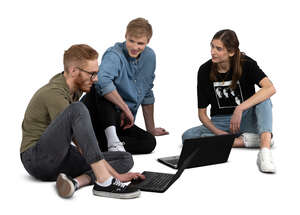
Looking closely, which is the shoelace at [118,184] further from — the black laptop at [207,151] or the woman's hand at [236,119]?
the woman's hand at [236,119]

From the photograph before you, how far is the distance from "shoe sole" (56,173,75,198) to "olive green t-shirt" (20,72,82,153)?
34 cm

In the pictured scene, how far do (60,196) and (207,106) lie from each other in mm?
1914

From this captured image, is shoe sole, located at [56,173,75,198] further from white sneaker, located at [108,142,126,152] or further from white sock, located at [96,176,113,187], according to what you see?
white sneaker, located at [108,142,126,152]

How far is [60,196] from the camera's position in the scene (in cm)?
296

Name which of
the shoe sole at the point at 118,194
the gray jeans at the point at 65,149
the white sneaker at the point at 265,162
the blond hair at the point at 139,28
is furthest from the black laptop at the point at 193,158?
the blond hair at the point at 139,28

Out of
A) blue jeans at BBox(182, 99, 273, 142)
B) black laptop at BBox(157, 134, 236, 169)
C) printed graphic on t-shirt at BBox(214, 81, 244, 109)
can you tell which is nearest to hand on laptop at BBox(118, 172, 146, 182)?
black laptop at BBox(157, 134, 236, 169)

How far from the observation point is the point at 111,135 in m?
3.92

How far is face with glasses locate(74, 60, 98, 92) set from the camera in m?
3.05

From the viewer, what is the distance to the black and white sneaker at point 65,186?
2871 millimetres

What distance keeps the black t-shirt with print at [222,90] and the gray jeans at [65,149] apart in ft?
5.27

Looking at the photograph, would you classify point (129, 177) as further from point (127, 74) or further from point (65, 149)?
point (127, 74)

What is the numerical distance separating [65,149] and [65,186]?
243mm

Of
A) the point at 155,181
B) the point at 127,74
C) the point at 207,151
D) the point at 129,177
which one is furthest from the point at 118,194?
the point at 127,74

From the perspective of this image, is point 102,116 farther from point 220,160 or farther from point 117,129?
point 220,160
